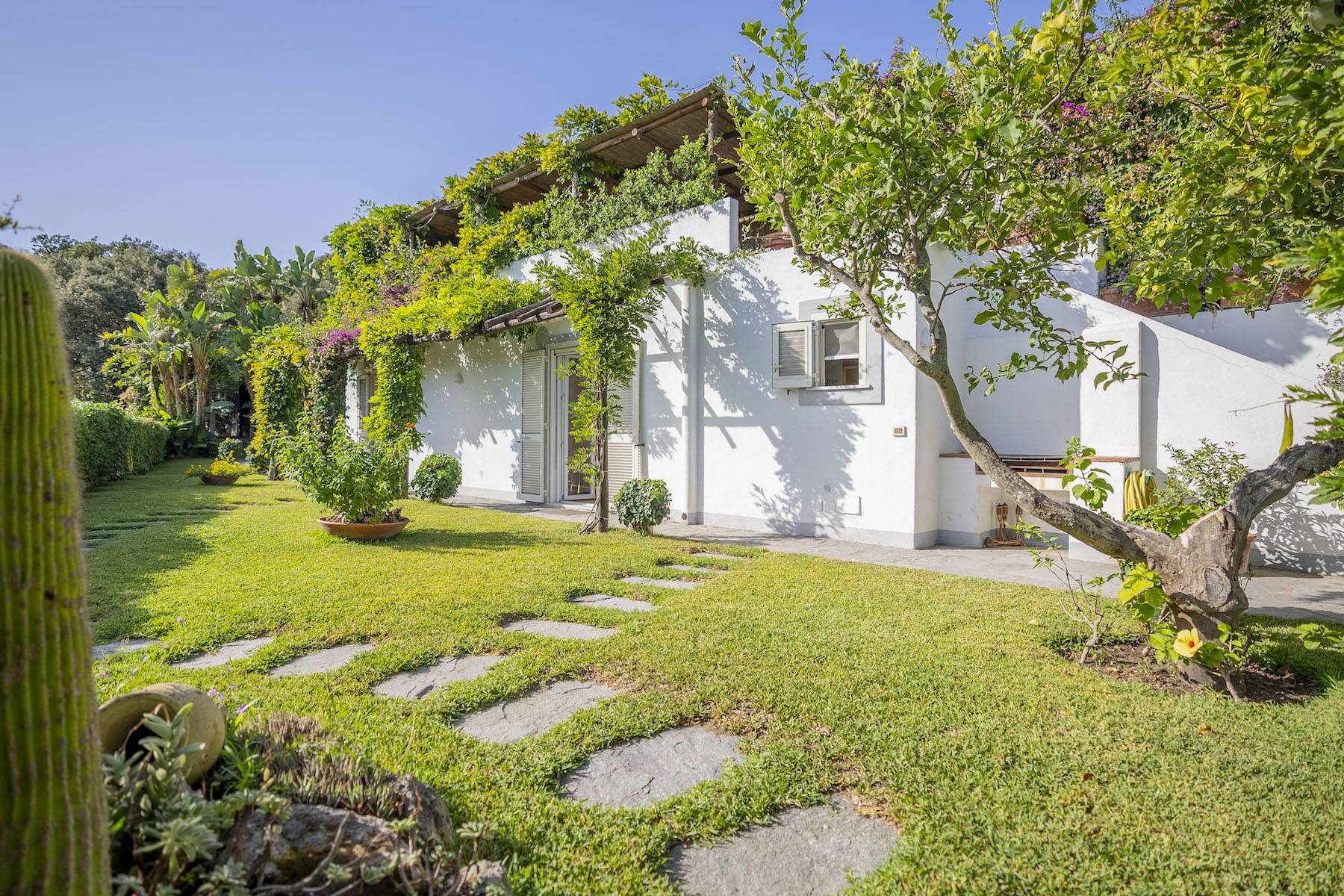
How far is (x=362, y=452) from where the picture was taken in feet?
26.3

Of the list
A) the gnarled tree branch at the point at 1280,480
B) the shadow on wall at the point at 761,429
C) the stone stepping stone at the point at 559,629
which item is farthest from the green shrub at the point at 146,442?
the gnarled tree branch at the point at 1280,480

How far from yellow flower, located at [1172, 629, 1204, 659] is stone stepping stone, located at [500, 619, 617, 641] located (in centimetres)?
317

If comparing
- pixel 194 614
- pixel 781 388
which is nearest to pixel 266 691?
pixel 194 614

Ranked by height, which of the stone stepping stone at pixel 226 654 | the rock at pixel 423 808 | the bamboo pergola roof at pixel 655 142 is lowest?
the stone stepping stone at pixel 226 654

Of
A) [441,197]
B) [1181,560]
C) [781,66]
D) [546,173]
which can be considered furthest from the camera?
[441,197]

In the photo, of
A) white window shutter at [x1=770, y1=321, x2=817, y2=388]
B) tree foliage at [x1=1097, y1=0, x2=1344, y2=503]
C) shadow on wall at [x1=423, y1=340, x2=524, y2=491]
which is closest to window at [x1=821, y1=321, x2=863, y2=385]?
white window shutter at [x1=770, y1=321, x2=817, y2=388]

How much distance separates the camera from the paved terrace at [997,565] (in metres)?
5.50

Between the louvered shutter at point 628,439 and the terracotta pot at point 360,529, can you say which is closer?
the terracotta pot at point 360,529

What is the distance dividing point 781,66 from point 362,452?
6.41 m

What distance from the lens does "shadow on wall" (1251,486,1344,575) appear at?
661 centimetres

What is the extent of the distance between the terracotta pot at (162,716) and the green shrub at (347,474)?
6343mm

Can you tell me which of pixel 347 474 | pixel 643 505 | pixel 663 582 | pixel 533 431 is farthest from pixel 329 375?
pixel 663 582

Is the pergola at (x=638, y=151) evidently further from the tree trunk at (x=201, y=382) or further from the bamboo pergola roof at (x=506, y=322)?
the tree trunk at (x=201, y=382)

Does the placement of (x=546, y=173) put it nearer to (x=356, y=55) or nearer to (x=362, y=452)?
(x=356, y=55)
